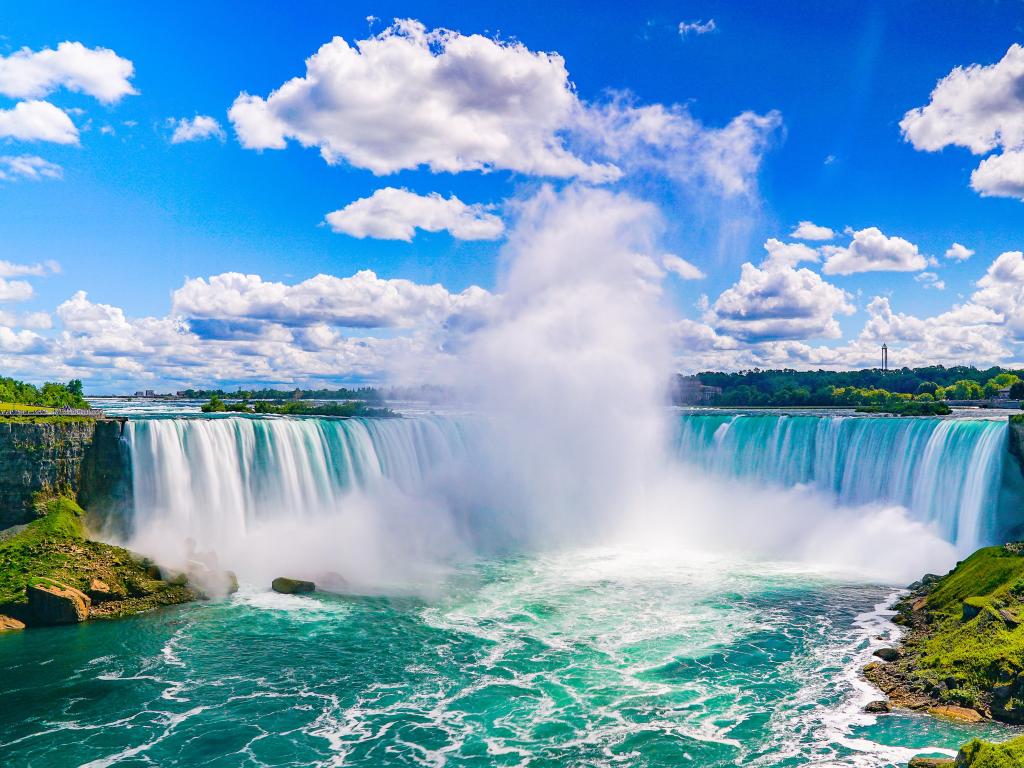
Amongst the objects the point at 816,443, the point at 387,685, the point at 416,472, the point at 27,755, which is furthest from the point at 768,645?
the point at 416,472

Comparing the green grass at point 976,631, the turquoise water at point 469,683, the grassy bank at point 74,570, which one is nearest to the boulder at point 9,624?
the grassy bank at point 74,570

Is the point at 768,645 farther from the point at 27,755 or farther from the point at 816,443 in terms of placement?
the point at 816,443

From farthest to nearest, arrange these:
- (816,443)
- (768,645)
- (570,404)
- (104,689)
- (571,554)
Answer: (570,404), (816,443), (571,554), (768,645), (104,689)

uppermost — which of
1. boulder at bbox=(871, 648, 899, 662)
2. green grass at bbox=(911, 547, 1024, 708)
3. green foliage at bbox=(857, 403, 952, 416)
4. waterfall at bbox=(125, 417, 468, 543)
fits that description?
green foliage at bbox=(857, 403, 952, 416)

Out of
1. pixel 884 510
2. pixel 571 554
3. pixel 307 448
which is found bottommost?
pixel 571 554

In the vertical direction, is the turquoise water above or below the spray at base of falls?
below

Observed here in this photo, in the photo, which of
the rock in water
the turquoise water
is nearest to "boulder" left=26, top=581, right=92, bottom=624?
the turquoise water

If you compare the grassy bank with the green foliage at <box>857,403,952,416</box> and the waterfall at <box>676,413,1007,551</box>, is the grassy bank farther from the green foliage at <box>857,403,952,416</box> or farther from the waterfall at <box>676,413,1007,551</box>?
the green foliage at <box>857,403,952,416</box>

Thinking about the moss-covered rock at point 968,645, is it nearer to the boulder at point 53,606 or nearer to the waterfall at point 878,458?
the waterfall at point 878,458
